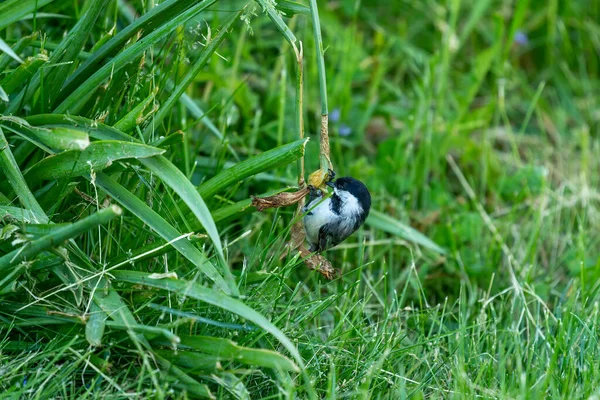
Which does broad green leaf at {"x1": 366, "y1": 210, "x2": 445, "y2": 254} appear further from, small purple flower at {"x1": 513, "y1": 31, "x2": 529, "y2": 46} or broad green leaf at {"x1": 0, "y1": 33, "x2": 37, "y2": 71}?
small purple flower at {"x1": 513, "y1": 31, "x2": 529, "y2": 46}

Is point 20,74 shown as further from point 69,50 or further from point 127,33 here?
point 127,33

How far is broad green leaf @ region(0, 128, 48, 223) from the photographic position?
2064 mm

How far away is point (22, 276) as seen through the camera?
2.12m

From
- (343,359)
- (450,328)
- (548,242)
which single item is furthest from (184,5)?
(548,242)

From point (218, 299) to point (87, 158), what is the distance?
516mm

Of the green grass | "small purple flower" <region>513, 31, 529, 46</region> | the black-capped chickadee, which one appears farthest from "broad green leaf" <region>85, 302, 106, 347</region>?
"small purple flower" <region>513, 31, 529, 46</region>

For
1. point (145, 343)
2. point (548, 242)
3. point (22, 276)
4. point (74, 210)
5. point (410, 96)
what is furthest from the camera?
point (410, 96)

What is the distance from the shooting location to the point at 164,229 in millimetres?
Result: 2074

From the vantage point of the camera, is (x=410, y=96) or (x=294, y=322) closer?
(x=294, y=322)

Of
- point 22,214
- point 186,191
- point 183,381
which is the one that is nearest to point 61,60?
point 22,214

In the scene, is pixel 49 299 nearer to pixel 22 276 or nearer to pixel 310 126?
pixel 22 276

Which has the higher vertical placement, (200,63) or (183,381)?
(200,63)

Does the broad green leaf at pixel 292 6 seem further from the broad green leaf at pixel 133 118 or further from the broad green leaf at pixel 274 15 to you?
the broad green leaf at pixel 133 118

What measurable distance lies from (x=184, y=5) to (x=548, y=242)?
1837mm
